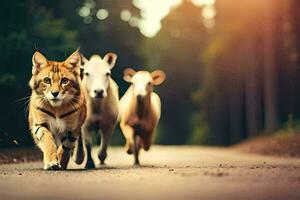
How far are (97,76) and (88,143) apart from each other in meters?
1.40

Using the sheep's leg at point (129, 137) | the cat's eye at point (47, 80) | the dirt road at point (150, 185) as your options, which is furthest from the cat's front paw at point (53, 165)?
A: the sheep's leg at point (129, 137)

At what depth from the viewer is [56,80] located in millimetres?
14312

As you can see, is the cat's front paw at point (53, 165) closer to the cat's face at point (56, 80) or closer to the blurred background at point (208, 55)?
the cat's face at point (56, 80)

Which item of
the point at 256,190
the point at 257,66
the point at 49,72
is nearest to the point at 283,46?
the point at 257,66

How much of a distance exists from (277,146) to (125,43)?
656 inches

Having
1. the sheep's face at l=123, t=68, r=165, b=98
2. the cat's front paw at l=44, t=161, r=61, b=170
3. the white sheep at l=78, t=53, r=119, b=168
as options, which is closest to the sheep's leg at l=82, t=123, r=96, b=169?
the white sheep at l=78, t=53, r=119, b=168

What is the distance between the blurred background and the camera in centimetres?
2341

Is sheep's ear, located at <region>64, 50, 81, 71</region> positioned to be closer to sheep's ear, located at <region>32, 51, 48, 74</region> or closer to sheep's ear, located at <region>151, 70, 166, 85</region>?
sheep's ear, located at <region>32, 51, 48, 74</region>

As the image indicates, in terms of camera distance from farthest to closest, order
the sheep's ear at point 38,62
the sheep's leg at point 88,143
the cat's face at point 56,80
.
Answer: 1. the sheep's leg at point 88,143
2. the sheep's ear at point 38,62
3. the cat's face at point 56,80

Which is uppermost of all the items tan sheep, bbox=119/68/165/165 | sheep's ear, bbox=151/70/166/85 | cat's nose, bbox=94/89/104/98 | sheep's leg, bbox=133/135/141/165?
sheep's ear, bbox=151/70/166/85

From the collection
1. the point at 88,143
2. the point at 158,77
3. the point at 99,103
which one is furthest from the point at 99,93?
the point at 158,77

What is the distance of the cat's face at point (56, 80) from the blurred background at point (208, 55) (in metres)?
4.29

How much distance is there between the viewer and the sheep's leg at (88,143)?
1662 cm

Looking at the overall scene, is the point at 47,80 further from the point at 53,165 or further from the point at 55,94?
the point at 53,165
